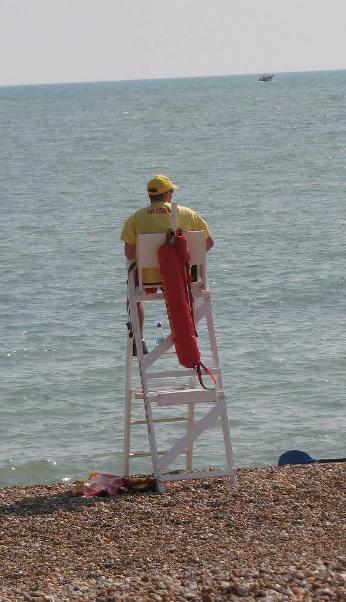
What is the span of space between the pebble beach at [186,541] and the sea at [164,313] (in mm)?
3357

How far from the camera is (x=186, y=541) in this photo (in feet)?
23.8

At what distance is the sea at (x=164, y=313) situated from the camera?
1271 centimetres

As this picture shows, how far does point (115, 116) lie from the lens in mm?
98000

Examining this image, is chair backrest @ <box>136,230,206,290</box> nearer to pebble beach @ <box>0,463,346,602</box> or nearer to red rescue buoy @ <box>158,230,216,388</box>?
red rescue buoy @ <box>158,230,216,388</box>

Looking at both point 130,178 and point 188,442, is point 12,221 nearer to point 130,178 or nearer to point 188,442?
point 130,178

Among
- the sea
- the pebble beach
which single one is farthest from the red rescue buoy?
the sea

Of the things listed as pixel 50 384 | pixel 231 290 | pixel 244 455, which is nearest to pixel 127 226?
pixel 244 455

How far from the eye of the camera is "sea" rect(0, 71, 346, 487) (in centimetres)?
1271

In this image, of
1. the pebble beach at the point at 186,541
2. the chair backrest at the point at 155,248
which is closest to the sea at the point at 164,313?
the pebble beach at the point at 186,541

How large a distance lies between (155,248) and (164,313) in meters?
10.2

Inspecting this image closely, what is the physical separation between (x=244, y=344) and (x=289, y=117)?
225ft

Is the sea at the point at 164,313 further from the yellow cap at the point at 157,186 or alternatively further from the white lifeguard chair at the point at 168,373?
the yellow cap at the point at 157,186

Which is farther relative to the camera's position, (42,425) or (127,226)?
(42,425)

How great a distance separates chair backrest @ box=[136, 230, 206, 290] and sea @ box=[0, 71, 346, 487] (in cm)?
353
